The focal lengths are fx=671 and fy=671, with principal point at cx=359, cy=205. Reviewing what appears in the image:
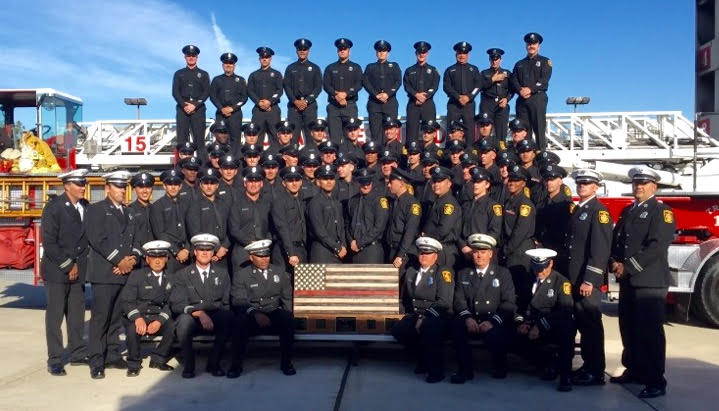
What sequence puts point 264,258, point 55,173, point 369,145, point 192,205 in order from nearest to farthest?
point 264,258
point 192,205
point 369,145
point 55,173

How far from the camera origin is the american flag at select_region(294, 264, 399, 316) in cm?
706

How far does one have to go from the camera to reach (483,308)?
261 inches

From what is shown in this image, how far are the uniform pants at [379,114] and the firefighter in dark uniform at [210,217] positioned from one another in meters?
3.71

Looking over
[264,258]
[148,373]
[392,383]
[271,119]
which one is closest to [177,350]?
[148,373]

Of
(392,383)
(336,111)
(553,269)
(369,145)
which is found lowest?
(392,383)

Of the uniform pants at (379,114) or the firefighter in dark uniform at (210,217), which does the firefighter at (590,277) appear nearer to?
the firefighter in dark uniform at (210,217)

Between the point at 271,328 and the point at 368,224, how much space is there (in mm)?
1651

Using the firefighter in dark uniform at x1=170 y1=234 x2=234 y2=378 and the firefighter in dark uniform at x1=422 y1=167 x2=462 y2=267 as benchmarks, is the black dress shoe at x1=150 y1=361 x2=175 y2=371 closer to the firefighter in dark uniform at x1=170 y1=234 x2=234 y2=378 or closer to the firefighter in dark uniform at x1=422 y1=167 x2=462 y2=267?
the firefighter in dark uniform at x1=170 y1=234 x2=234 y2=378

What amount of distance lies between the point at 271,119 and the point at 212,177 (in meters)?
3.13

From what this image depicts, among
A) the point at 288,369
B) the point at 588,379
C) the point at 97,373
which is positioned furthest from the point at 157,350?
the point at 588,379

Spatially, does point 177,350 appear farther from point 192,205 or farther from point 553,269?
point 553,269

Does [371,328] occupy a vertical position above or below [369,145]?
below

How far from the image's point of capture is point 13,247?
9.79 metres

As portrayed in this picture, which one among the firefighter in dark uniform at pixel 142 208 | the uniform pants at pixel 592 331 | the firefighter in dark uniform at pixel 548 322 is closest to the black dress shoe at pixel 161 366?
the firefighter in dark uniform at pixel 142 208
